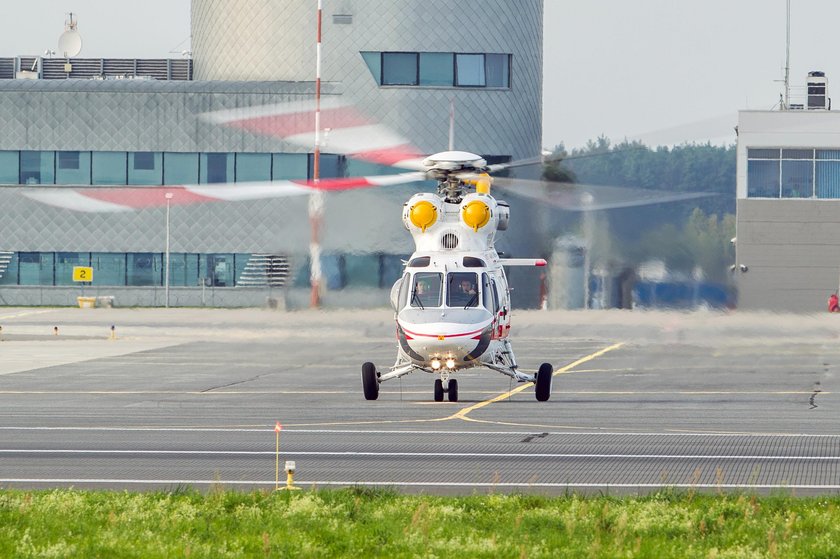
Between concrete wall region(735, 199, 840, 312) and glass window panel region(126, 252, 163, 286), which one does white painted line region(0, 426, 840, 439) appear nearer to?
concrete wall region(735, 199, 840, 312)

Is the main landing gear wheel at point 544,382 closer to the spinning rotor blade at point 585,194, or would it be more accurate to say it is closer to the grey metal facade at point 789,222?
the spinning rotor blade at point 585,194

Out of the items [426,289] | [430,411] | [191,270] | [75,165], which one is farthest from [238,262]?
[430,411]

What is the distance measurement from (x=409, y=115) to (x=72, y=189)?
781 inches

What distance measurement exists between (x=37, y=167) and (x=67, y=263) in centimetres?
580

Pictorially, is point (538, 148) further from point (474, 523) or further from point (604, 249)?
point (474, 523)

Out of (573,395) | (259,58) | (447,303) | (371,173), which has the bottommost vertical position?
(573,395)

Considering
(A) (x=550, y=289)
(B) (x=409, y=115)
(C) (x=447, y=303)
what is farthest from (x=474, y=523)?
(B) (x=409, y=115)

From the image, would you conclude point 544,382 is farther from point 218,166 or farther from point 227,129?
point 227,129

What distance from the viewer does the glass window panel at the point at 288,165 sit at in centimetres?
7894

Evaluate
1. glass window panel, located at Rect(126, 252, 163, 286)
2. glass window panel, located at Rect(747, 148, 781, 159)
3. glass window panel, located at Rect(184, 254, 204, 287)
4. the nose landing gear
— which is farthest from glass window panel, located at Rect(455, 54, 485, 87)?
the nose landing gear

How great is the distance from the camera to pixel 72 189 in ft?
262

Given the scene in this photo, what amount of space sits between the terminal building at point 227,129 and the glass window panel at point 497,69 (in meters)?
0.06

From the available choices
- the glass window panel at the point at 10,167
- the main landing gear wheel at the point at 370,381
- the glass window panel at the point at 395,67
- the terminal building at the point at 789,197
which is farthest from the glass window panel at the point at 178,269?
the main landing gear wheel at the point at 370,381

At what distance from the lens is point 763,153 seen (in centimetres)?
7206
